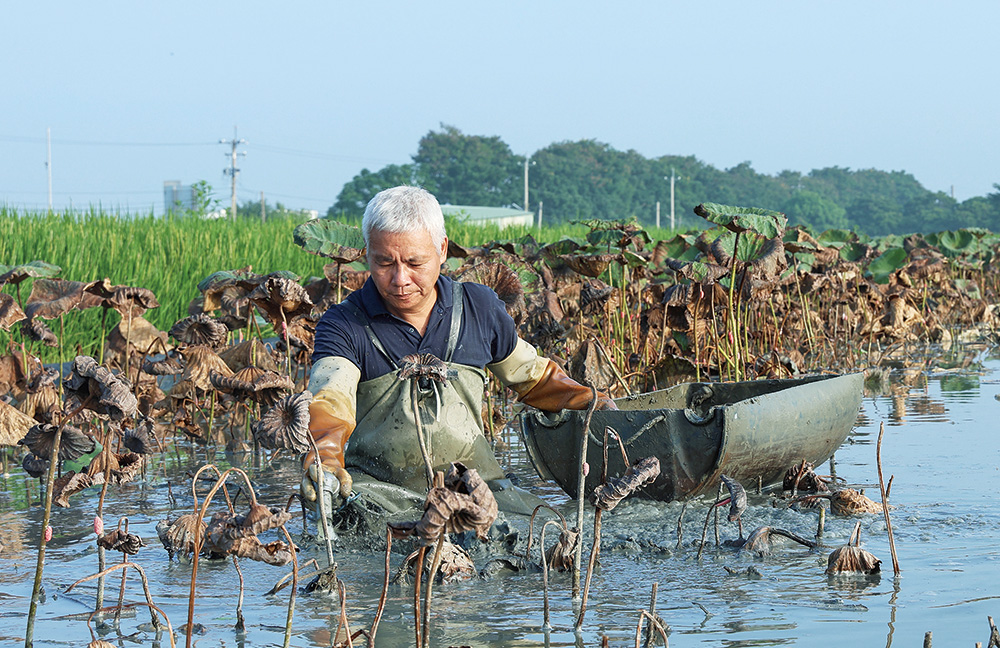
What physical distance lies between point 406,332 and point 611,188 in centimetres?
7202

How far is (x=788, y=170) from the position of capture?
9394cm

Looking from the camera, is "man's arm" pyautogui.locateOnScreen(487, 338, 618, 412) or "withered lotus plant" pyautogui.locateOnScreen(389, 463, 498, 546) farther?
"man's arm" pyautogui.locateOnScreen(487, 338, 618, 412)

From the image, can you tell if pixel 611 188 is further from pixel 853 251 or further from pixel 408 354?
pixel 408 354

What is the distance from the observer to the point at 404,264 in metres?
3.59

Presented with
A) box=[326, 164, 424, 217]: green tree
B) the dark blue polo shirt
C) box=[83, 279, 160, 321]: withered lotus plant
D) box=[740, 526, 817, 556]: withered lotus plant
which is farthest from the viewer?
box=[326, 164, 424, 217]: green tree

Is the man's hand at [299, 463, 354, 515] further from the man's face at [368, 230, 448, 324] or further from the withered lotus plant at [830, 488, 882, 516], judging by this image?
the withered lotus plant at [830, 488, 882, 516]

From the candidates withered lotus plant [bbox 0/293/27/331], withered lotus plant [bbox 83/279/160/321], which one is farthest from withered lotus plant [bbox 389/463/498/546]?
withered lotus plant [bbox 83/279/160/321]

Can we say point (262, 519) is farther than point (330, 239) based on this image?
No

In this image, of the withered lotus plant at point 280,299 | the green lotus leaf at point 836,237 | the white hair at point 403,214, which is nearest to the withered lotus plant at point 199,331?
the withered lotus plant at point 280,299

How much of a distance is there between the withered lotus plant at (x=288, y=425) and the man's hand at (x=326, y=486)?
→ 0.38 m

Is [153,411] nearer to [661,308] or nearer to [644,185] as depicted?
[661,308]

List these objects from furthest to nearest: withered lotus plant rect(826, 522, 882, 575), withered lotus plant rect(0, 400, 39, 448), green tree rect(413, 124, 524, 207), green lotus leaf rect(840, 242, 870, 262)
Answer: green tree rect(413, 124, 524, 207)
green lotus leaf rect(840, 242, 870, 262)
withered lotus plant rect(0, 400, 39, 448)
withered lotus plant rect(826, 522, 882, 575)

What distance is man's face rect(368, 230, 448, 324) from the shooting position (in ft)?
11.6

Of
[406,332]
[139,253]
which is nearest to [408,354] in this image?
[406,332]
